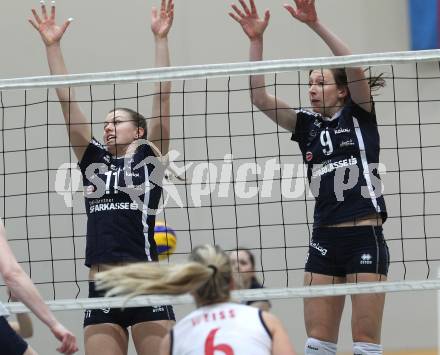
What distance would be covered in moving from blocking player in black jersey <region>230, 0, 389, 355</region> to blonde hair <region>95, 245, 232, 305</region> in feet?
5.13

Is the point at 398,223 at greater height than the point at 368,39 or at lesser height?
lesser

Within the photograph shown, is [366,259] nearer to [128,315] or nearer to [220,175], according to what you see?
[128,315]

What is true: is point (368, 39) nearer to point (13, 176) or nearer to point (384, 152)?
point (384, 152)

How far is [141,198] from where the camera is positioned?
555 cm

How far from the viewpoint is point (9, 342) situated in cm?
446

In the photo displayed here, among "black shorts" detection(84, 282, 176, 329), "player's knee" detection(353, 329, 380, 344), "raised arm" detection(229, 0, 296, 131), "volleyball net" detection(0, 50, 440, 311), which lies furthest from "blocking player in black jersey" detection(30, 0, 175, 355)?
"volleyball net" detection(0, 50, 440, 311)

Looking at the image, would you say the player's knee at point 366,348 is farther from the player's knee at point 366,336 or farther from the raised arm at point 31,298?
the raised arm at point 31,298

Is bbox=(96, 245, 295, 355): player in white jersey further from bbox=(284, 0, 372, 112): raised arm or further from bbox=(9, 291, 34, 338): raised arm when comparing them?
bbox=(9, 291, 34, 338): raised arm

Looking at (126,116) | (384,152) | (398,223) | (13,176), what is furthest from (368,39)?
(126,116)

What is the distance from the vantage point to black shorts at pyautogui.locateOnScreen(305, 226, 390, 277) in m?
5.34

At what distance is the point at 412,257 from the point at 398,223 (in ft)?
1.17

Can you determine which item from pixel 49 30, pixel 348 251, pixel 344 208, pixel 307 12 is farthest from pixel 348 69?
pixel 49 30

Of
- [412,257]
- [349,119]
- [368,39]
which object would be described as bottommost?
[412,257]

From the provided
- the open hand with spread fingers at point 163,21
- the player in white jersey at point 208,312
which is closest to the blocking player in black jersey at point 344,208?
the open hand with spread fingers at point 163,21
